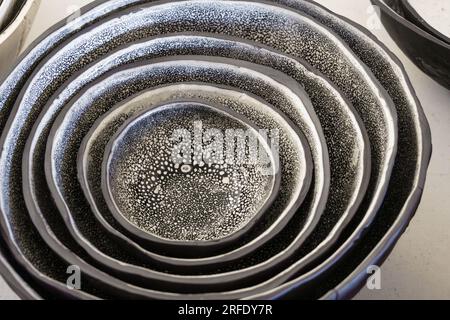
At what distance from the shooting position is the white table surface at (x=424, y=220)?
2.32 feet

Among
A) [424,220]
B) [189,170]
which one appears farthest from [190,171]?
[424,220]

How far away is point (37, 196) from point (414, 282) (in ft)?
1.26

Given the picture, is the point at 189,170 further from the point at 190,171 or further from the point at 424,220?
the point at 424,220

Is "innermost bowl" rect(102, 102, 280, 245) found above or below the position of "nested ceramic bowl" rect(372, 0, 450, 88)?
below

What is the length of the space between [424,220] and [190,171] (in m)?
0.26

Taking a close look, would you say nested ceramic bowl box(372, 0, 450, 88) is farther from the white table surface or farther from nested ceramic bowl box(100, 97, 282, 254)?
nested ceramic bowl box(100, 97, 282, 254)

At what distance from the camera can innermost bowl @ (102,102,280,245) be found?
0.71 m

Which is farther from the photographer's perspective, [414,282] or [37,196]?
[414,282]

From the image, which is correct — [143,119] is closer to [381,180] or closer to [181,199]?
[181,199]

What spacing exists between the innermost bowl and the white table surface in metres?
0.15

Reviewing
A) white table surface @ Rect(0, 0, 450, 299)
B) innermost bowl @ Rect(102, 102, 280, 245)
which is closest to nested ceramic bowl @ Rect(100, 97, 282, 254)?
innermost bowl @ Rect(102, 102, 280, 245)

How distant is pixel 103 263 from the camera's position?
0.54m

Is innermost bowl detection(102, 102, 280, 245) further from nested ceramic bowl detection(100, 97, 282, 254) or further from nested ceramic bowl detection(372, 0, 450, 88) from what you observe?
nested ceramic bowl detection(372, 0, 450, 88)

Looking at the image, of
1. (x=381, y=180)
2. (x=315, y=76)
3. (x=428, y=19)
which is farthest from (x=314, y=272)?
(x=428, y=19)
